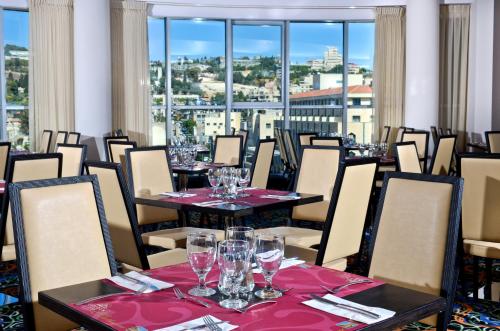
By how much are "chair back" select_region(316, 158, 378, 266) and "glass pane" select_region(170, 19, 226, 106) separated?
8023 millimetres

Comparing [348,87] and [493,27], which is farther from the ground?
[493,27]

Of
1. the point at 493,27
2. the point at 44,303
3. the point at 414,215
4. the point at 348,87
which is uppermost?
the point at 493,27

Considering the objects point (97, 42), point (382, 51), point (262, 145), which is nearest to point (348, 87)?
point (382, 51)

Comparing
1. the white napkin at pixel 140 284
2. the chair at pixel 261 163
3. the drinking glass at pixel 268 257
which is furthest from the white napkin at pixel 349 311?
the chair at pixel 261 163

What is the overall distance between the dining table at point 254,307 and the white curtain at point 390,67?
9.44 meters

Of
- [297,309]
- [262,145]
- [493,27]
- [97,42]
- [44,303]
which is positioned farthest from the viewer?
[493,27]

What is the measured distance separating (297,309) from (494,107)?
10.1 m

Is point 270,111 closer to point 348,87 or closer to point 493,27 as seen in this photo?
point 348,87

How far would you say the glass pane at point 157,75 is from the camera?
11219 mm

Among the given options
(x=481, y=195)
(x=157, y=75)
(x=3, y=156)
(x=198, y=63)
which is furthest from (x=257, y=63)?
(x=481, y=195)

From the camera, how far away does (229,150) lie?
7.78 metres

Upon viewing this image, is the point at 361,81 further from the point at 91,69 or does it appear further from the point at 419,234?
the point at 419,234

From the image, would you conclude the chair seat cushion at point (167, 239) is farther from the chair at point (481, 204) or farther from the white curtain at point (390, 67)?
the white curtain at point (390, 67)

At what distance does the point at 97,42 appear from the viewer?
393 inches
